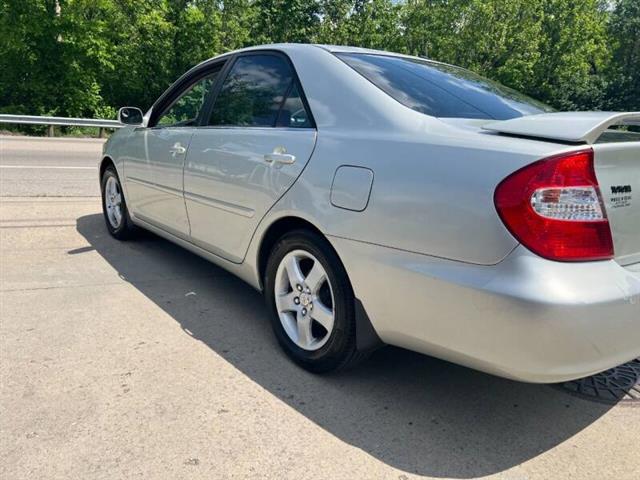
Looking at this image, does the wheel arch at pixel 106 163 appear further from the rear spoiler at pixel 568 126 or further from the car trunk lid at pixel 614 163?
the car trunk lid at pixel 614 163

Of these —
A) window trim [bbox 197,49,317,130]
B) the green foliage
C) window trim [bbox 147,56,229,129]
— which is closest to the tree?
the green foliage

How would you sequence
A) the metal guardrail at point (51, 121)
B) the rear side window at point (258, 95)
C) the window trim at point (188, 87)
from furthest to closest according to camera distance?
the metal guardrail at point (51, 121), the window trim at point (188, 87), the rear side window at point (258, 95)

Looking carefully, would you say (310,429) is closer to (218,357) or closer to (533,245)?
(218,357)

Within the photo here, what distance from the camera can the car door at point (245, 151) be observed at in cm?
286

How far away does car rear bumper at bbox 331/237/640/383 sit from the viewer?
1.85 m

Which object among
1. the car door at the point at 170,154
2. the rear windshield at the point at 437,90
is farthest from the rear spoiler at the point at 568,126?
the car door at the point at 170,154

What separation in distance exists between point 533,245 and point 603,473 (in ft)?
3.30

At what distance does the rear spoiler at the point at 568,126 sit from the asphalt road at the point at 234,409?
4.27 ft

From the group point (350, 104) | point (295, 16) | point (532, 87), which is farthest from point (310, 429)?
point (532, 87)

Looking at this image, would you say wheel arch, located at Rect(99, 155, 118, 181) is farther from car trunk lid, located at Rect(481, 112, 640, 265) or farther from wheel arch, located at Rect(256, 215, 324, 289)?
car trunk lid, located at Rect(481, 112, 640, 265)

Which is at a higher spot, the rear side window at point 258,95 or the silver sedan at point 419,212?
the rear side window at point 258,95

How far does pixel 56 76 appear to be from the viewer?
71.5 feet

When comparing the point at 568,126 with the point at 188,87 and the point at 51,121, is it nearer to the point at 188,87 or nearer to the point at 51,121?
the point at 188,87

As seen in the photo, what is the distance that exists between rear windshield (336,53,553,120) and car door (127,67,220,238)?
138 centimetres
